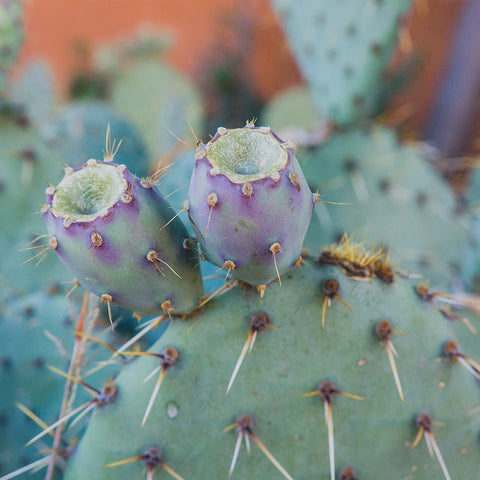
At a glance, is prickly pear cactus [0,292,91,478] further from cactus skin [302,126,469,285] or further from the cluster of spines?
cactus skin [302,126,469,285]

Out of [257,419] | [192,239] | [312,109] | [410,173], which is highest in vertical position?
[192,239]

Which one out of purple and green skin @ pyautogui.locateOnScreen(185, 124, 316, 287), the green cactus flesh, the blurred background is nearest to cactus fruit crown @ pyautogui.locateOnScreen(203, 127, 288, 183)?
purple and green skin @ pyautogui.locateOnScreen(185, 124, 316, 287)

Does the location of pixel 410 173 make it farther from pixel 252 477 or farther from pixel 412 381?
pixel 252 477

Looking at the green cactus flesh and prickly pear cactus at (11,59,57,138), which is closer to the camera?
the green cactus flesh

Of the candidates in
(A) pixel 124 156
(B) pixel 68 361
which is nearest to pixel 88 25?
(A) pixel 124 156

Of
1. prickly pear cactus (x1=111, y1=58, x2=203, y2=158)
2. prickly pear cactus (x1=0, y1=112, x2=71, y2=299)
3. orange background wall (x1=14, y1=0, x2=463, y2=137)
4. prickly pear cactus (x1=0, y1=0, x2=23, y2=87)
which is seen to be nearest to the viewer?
prickly pear cactus (x1=0, y1=112, x2=71, y2=299)

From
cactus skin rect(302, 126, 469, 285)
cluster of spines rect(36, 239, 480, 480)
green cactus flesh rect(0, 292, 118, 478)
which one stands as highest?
cluster of spines rect(36, 239, 480, 480)

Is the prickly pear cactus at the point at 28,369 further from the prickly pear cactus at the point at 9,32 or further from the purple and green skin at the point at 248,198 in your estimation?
the prickly pear cactus at the point at 9,32
